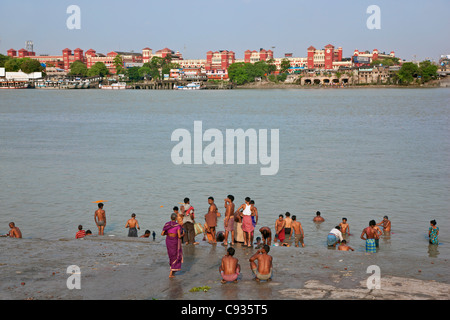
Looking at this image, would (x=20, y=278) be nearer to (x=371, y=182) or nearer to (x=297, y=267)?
Result: (x=297, y=267)

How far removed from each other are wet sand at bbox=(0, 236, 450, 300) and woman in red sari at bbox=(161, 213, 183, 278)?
0.35 m

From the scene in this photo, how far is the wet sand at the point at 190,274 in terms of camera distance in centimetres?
1098

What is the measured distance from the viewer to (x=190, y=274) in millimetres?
12344

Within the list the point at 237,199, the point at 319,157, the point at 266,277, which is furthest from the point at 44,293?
the point at 319,157

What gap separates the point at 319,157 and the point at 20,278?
3010 cm

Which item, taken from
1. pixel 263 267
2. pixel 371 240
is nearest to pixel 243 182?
pixel 371 240

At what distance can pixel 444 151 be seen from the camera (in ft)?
141

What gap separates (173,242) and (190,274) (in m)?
1.00

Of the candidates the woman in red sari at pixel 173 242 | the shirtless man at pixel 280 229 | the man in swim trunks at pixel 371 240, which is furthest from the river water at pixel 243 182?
the woman in red sari at pixel 173 242

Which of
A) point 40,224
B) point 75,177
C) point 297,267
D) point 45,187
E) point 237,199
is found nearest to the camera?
point 297,267
